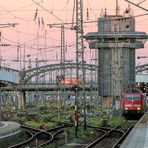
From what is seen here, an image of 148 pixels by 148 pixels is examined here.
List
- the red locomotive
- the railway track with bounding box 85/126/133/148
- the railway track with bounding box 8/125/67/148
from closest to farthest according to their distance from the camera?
the railway track with bounding box 85/126/133/148
the railway track with bounding box 8/125/67/148
the red locomotive

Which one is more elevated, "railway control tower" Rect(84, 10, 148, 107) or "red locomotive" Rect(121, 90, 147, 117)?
"railway control tower" Rect(84, 10, 148, 107)

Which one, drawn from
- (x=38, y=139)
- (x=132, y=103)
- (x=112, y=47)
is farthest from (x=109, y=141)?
(x=112, y=47)

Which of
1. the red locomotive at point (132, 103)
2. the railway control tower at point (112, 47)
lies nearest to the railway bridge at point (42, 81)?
the railway control tower at point (112, 47)

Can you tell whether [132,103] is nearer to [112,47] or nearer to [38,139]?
[38,139]

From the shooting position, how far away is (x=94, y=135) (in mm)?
38500

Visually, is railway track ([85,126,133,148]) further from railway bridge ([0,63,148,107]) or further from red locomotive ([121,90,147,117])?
railway bridge ([0,63,148,107])

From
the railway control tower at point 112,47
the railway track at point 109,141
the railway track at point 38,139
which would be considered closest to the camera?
the railway track at point 109,141

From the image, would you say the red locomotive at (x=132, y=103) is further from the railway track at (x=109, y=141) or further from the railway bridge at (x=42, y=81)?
the railway bridge at (x=42, y=81)

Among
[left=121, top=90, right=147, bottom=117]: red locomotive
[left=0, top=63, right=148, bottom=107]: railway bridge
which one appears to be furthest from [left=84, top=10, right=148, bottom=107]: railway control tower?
[left=121, top=90, right=147, bottom=117]: red locomotive

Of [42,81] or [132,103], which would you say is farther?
[42,81]

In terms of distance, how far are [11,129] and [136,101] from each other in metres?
24.2

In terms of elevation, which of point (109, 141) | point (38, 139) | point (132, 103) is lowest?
point (38, 139)

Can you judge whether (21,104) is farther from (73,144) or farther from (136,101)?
(73,144)

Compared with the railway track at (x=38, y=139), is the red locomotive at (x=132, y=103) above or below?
above
